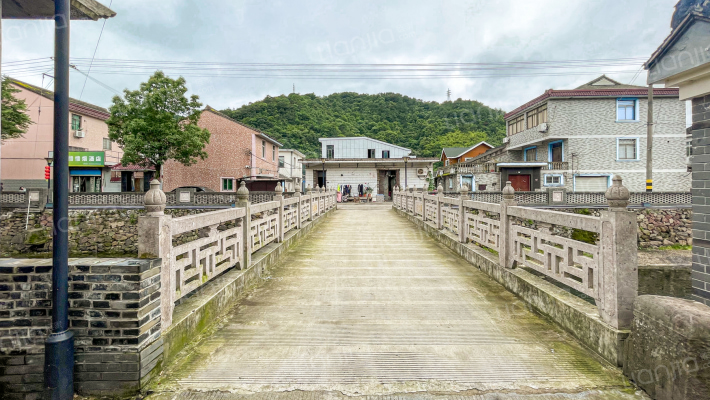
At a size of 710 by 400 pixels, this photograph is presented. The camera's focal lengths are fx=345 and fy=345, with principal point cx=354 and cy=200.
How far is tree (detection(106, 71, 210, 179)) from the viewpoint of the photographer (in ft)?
64.4

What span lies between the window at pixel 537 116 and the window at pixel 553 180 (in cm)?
387

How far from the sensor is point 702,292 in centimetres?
334

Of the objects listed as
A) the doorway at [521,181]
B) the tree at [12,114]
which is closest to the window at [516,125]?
the doorway at [521,181]

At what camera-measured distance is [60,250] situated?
7.25 feet

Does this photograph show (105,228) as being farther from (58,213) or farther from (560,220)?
(560,220)

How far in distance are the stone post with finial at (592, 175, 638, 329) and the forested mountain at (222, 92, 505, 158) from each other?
41.1 metres

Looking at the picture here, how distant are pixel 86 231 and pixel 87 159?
676cm

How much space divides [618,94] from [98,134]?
35.9 meters

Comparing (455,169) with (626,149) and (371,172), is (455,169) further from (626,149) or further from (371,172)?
(626,149)

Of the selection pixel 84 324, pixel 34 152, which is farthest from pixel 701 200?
pixel 34 152

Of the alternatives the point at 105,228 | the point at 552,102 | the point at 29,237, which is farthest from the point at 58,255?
the point at 552,102

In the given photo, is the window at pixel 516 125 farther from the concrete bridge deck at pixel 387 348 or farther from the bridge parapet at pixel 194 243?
the bridge parapet at pixel 194 243

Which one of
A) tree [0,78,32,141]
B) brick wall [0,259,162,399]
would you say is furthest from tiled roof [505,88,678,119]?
tree [0,78,32,141]

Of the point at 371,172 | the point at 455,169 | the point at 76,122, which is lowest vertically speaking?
the point at 371,172
